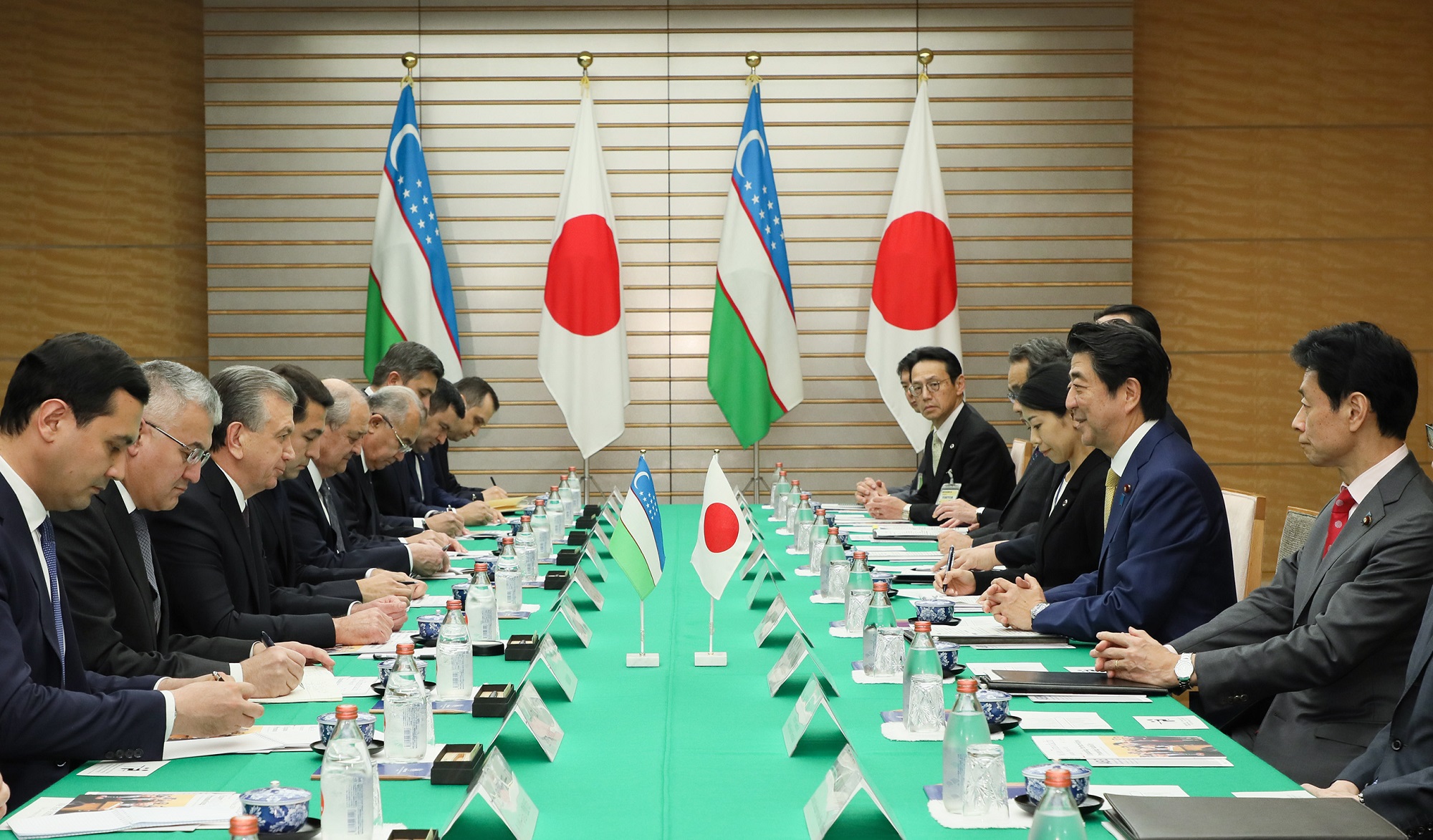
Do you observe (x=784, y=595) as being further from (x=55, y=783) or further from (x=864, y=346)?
(x=864, y=346)

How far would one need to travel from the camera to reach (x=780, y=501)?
6090 mm

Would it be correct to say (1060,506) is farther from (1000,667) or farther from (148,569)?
(148,569)

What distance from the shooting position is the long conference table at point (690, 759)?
1833mm

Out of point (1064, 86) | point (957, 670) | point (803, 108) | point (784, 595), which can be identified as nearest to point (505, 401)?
point (803, 108)

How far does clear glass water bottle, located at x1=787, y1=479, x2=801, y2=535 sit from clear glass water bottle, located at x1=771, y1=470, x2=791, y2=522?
0.20 feet

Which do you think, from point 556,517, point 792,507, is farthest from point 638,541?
point 792,507

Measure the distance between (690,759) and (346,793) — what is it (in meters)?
0.68

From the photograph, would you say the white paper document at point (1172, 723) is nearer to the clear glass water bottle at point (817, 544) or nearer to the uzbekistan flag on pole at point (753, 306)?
the clear glass water bottle at point (817, 544)

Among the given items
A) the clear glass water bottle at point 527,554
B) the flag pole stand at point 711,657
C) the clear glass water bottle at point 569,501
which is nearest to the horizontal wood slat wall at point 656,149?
the clear glass water bottle at point 569,501

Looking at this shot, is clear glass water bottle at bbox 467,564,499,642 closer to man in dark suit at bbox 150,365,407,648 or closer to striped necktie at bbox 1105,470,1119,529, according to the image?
man in dark suit at bbox 150,365,407,648

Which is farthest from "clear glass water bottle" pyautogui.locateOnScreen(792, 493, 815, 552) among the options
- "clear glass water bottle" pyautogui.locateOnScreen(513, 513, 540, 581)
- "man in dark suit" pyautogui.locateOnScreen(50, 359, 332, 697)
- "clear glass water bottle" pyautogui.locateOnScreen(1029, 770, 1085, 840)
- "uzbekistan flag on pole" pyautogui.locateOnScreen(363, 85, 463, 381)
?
"uzbekistan flag on pole" pyautogui.locateOnScreen(363, 85, 463, 381)

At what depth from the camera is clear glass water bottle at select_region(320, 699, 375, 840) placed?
5.40 ft

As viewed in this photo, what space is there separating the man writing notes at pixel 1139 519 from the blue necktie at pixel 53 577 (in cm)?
213

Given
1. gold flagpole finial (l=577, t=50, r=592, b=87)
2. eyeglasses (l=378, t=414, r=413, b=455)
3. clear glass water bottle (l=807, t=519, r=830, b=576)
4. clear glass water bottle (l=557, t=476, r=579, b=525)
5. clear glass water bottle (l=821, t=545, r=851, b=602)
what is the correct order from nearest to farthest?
1. clear glass water bottle (l=821, t=545, r=851, b=602)
2. clear glass water bottle (l=807, t=519, r=830, b=576)
3. eyeglasses (l=378, t=414, r=413, b=455)
4. clear glass water bottle (l=557, t=476, r=579, b=525)
5. gold flagpole finial (l=577, t=50, r=592, b=87)
